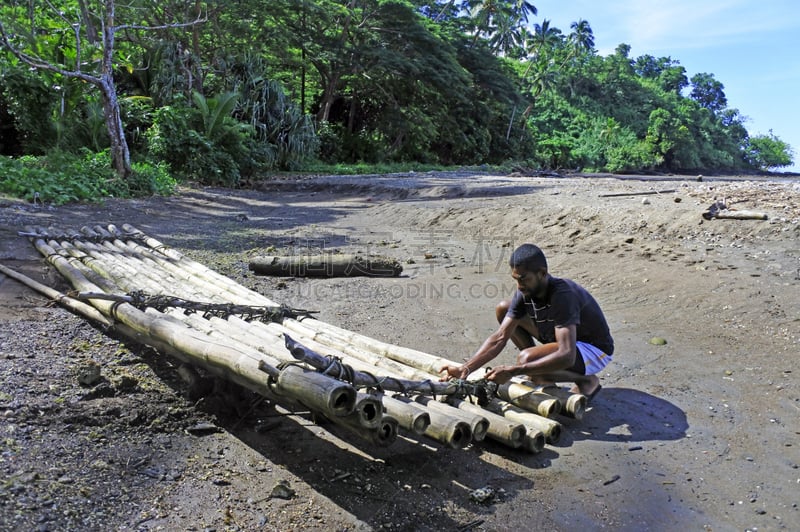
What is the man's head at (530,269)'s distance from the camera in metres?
3.41

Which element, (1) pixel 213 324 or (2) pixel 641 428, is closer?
(2) pixel 641 428

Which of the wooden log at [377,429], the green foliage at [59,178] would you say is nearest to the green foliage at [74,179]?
the green foliage at [59,178]

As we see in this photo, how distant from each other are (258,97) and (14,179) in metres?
10.2

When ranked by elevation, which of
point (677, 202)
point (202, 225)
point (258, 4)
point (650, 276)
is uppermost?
point (258, 4)

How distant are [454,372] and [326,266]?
411cm

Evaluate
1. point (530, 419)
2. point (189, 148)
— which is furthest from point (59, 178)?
point (530, 419)

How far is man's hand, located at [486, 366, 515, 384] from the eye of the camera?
3455 millimetres

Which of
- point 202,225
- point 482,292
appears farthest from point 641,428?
point 202,225

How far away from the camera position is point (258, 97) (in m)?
19.9

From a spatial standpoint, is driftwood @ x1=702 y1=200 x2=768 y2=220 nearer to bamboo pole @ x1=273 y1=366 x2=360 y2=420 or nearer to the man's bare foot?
the man's bare foot

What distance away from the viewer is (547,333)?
12.1 feet

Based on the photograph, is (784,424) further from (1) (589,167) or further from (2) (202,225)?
(1) (589,167)

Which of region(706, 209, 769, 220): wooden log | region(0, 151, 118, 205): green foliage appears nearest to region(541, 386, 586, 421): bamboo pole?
region(706, 209, 769, 220): wooden log

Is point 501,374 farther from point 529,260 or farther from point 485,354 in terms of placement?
point 529,260
